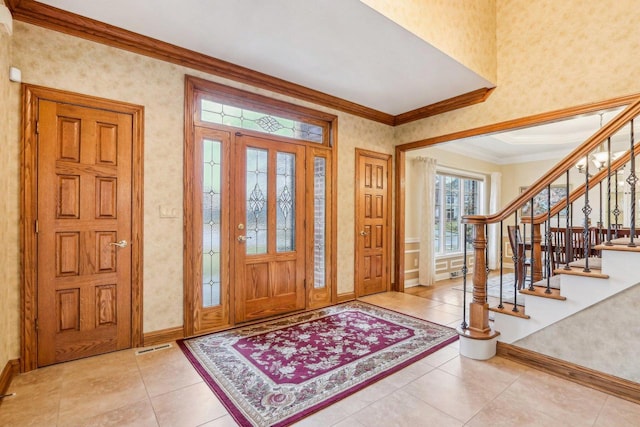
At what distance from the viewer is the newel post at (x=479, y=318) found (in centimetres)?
264

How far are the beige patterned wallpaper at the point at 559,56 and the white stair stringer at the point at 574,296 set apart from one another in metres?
1.77

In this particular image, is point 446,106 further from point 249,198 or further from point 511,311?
point 249,198

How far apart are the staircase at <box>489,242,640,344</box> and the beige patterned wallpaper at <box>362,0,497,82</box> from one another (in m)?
2.24

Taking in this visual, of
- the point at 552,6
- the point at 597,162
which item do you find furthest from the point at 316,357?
the point at 597,162

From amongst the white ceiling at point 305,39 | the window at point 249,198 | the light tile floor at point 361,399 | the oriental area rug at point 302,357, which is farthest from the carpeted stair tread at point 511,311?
the white ceiling at point 305,39

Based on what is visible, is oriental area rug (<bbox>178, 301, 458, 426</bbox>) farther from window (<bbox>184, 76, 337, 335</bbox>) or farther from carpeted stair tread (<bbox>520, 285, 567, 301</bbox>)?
carpeted stair tread (<bbox>520, 285, 567, 301</bbox>)

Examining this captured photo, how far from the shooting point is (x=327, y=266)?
4262 millimetres

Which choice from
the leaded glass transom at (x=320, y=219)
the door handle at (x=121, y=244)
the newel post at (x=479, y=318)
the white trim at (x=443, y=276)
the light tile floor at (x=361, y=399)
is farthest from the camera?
the white trim at (x=443, y=276)

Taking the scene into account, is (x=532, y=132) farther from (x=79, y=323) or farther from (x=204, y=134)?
(x=79, y=323)

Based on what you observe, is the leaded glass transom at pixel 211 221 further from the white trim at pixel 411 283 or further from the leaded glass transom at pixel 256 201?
the white trim at pixel 411 283

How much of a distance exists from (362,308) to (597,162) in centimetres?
400

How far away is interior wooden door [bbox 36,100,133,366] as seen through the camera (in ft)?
8.13

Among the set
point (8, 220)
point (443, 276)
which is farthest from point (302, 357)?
point (443, 276)

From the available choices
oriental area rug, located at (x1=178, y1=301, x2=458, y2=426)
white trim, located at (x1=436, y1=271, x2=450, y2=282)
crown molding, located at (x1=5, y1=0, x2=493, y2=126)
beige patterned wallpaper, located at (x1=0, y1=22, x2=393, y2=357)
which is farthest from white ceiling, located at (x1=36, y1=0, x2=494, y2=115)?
white trim, located at (x1=436, y1=271, x2=450, y2=282)
